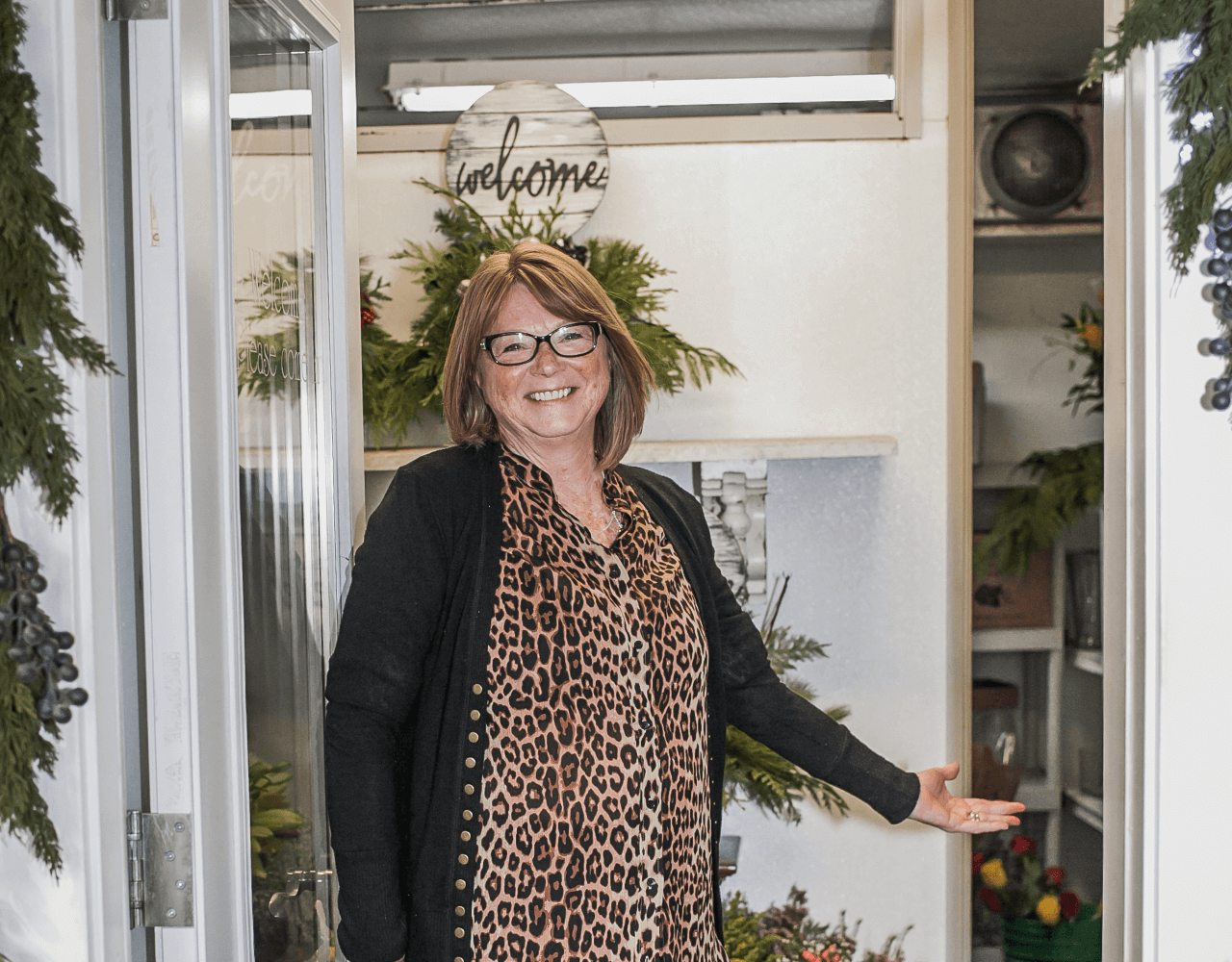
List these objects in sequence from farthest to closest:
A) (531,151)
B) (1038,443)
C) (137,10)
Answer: (1038,443)
(531,151)
(137,10)

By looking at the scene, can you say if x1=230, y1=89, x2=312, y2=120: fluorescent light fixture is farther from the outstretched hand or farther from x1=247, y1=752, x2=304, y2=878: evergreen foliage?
the outstretched hand

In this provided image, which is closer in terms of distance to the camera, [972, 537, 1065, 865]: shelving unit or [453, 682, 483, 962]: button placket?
[453, 682, 483, 962]: button placket

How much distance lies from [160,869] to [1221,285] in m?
1.00

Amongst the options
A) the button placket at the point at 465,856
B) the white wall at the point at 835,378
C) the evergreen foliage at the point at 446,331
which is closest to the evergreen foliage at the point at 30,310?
the button placket at the point at 465,856

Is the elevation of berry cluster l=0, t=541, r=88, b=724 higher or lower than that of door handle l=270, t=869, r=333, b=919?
higher

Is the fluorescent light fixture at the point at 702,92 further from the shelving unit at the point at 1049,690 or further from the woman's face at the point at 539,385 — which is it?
the woman's face at the point at 539,385

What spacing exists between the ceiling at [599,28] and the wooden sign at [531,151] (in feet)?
0.72

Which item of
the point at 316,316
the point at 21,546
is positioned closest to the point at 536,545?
the point at 316,316

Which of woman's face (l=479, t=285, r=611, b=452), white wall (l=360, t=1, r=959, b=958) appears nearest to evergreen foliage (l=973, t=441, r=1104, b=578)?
white wall (l=360, t=1, r=959, b=958)

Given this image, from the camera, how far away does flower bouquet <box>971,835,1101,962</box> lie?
8.11 feet

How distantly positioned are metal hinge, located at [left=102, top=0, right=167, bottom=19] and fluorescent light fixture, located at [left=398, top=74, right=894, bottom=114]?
1.51m

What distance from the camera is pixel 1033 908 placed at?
8.30 ft

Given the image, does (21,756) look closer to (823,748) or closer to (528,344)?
(528,344)

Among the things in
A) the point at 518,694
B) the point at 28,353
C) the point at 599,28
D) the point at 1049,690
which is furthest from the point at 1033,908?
the point at 28,353
